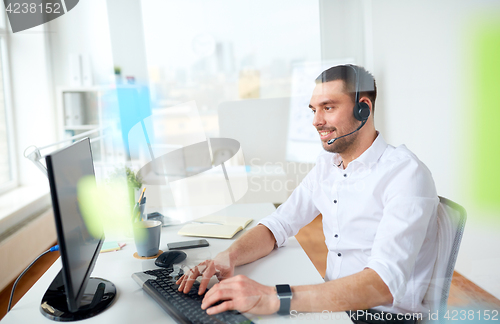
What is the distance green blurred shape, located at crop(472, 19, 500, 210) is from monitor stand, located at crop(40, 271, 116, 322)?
0.74 m

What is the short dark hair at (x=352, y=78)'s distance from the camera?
779 millimetres

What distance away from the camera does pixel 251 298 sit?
73cm

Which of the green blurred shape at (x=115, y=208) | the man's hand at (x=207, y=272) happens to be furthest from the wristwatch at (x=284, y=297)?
the green blurred shape at (x=115, y=208)

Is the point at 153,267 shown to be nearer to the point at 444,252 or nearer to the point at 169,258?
the point at 169,258

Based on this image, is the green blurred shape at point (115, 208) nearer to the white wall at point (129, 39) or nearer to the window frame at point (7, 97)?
the white wall at point (129, 39)

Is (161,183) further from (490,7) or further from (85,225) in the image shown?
(490,7)

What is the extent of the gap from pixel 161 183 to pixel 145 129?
17 cm

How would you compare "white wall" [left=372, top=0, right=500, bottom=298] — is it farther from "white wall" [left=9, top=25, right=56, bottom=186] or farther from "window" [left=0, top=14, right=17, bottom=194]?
"window" [left=0, top=14, right=17, bottom=194]

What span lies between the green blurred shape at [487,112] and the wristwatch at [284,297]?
392 millimetres

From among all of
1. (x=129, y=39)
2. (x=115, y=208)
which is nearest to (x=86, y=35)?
(x=129, y=39)

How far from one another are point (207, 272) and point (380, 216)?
1.40 feet

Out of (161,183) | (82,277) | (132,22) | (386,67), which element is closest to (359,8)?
(386,67)

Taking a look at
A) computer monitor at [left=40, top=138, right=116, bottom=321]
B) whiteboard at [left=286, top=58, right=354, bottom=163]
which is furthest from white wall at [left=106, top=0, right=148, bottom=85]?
whiteboard at [left=286, top=58, right=354, bottom=163]

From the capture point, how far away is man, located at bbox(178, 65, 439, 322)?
0.74m
